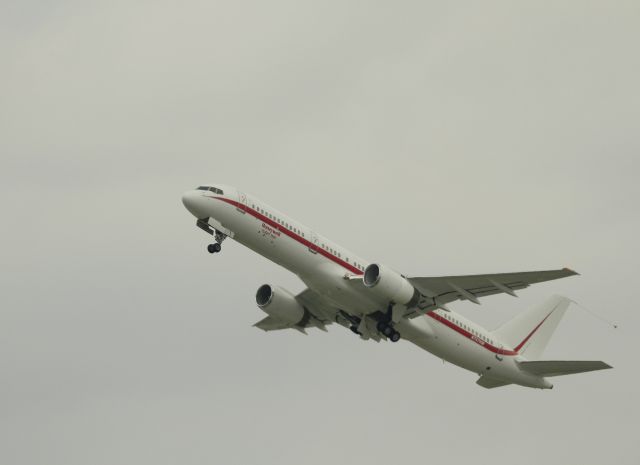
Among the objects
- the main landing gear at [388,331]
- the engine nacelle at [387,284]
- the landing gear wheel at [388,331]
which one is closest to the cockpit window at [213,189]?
the engine nacelle at [387,284]

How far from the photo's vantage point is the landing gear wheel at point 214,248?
54.1 m

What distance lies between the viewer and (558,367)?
6219 cm

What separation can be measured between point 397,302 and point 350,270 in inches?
103

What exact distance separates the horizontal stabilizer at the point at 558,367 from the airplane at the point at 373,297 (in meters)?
0.05

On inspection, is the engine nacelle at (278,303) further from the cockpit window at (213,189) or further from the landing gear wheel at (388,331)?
the cockpit window at (213,189)

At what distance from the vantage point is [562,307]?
68.6 m

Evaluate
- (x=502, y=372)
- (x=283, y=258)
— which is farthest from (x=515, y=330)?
(x=283, y=258)

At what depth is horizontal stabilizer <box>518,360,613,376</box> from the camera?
60.2 metres

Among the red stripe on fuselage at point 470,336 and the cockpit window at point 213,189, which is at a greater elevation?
the cockpit window at point 213,189

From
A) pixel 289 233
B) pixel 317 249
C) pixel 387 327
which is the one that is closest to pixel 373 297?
pixel 387 327

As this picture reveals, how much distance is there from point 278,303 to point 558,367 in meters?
14.5

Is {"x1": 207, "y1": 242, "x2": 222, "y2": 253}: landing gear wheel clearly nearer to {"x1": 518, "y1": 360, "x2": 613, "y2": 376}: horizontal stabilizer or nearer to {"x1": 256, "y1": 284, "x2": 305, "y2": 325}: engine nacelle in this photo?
{"x1": 256, "y1": 284, "x2": 305, "y2": 325}: engine nacelle

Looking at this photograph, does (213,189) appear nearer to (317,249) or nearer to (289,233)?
(289,233)

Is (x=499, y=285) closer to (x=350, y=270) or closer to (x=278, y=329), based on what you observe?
(x=350, y=270)
